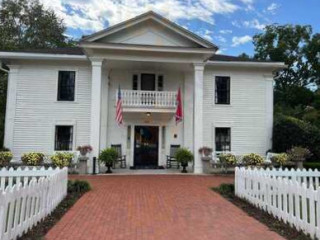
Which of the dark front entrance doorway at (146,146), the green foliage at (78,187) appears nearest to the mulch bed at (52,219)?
the green foliage at (78,187)

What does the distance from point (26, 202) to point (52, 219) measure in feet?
4.73

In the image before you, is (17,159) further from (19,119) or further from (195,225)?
(195,225)

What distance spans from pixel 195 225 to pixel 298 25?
4038 centimetres

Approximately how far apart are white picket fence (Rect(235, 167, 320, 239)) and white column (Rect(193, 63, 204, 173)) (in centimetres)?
738

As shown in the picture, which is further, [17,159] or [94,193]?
[17,159]

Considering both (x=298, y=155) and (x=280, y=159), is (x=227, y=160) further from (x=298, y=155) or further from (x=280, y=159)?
(x=298, y=155)

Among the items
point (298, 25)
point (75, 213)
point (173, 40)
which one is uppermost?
point (298, 25)

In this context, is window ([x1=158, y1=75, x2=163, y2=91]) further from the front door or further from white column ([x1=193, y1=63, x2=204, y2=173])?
white column ([x1=193, y1=63, x2=204, y2=173])

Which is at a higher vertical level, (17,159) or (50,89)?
(50,89)

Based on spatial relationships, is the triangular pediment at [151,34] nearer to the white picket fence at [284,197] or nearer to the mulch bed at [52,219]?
the white picket fence at [284,197]

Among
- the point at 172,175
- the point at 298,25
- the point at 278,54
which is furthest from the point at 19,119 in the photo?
the point at 298,25

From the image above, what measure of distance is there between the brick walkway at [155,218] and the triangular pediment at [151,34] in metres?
9.04

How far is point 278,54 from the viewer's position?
41.8m

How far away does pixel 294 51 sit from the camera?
42.1 meters
